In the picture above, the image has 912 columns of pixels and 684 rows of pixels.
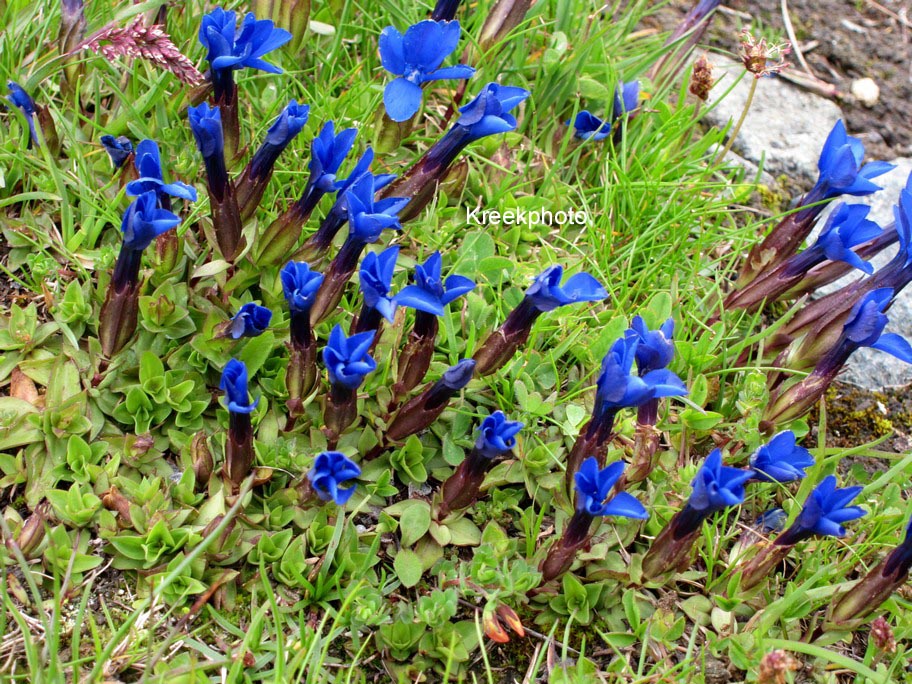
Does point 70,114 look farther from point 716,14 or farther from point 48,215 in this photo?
point 716,14

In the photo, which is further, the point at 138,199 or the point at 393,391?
the point at 393,391

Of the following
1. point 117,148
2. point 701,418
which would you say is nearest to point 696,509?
point 701,418

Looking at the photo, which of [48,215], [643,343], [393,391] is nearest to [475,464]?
[393,391]

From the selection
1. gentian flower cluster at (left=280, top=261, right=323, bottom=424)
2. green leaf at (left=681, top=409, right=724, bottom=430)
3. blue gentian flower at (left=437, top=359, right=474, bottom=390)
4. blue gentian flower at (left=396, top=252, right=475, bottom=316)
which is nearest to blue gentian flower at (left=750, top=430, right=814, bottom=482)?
green leaf at (left=681, top=409, right=724, bottom=430)

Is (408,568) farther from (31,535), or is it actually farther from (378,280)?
(31,535)

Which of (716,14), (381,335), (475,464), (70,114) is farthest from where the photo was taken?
(716,14)

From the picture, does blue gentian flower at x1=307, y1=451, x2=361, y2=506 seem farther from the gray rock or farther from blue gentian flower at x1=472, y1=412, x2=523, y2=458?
the gray rock

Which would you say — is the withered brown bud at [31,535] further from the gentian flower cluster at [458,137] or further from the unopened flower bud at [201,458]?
the gentian flower cluster at [458,137]
